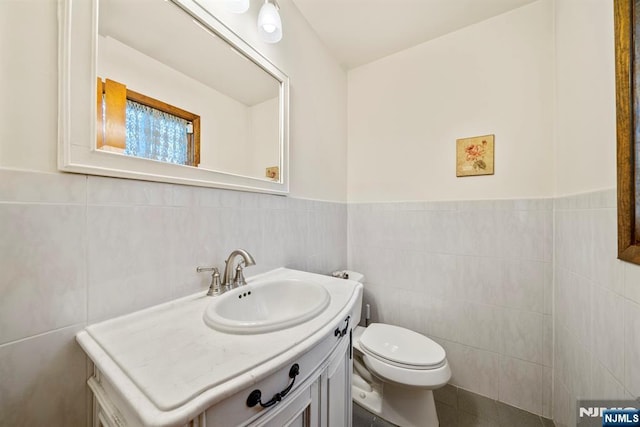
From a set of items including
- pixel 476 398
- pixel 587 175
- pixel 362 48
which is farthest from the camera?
pixel 362 48

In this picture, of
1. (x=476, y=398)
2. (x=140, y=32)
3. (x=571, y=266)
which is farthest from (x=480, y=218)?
(x=140, y=32)

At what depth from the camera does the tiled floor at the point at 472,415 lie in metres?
1.25

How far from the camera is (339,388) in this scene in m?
0.81

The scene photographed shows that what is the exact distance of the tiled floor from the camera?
1.25 meters

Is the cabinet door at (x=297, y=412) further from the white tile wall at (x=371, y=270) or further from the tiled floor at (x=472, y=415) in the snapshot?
the tiled floor at (x=472, y=415)

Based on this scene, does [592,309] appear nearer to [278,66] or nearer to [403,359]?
[403,359]

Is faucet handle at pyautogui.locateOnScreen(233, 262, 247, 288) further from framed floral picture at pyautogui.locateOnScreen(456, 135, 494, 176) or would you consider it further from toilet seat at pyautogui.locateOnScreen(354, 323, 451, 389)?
framed floral picture at pyautogui.locateOnScreen(456, 135, 494, 176)

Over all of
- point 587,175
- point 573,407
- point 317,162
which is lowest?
point 573,407

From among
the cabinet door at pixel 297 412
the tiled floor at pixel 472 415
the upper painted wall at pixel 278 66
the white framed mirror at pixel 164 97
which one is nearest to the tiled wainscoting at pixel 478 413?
the tiled floor at pixel 472 415

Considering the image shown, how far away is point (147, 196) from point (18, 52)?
414 mm

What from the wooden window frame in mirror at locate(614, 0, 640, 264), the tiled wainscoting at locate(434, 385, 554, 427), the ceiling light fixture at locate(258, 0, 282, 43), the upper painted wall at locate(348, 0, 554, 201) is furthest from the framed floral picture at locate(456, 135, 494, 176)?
the tiled wainscoting at locate(434, 385, 554, 427)

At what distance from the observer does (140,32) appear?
76cm

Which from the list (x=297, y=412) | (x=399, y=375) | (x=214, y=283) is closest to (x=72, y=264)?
(x=214, y=283)

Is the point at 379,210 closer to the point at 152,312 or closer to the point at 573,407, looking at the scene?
the point at 573,407
